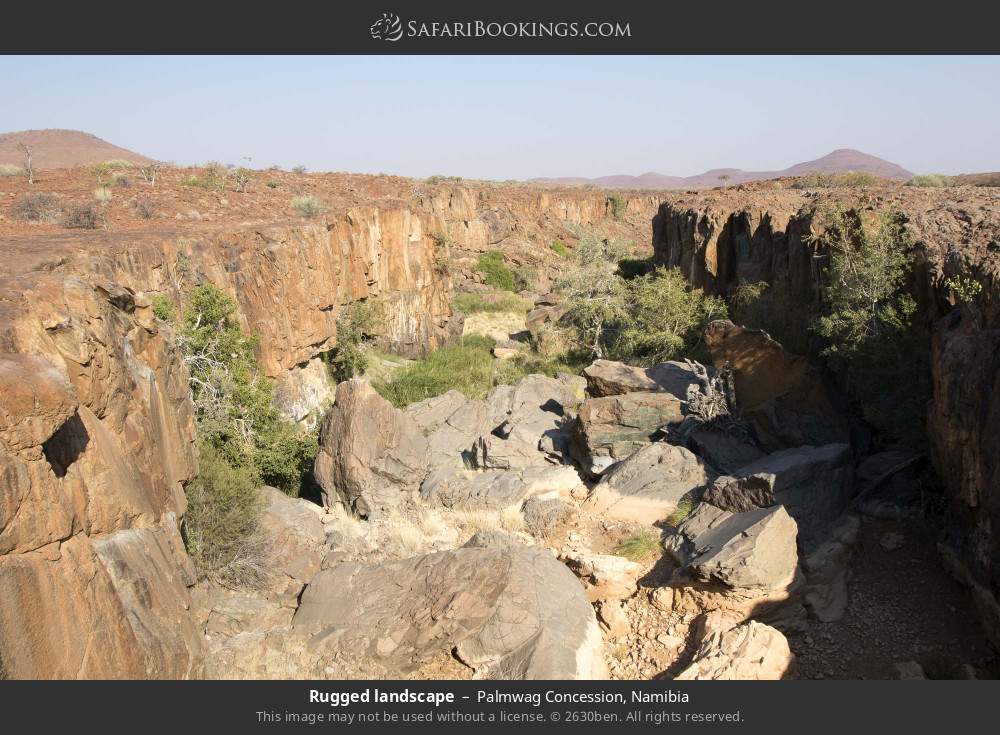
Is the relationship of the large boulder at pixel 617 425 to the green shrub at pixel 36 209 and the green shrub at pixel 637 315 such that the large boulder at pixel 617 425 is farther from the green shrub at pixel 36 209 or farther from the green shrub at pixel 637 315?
the green shrub at pixel 36 209

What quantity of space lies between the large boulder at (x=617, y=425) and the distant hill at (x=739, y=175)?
7383cm

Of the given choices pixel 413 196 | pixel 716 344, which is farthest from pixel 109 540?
pixel 413 196

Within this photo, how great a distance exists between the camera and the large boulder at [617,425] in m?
12.3

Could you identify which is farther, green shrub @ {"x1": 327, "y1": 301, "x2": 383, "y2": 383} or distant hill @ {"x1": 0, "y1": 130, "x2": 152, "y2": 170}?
distant hill @ {"x1": 0, "y1": 130, "x2": 152, "y2": 170}

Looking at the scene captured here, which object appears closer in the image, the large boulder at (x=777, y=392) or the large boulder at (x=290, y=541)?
the large boulder at (x=290, y=541)

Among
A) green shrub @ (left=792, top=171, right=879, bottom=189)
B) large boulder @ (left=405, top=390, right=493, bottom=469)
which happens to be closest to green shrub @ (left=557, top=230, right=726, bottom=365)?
large boulder @ (left=405, top=390, right=493, bottom=469)

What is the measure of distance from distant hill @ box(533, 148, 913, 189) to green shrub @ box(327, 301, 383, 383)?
2726 inches

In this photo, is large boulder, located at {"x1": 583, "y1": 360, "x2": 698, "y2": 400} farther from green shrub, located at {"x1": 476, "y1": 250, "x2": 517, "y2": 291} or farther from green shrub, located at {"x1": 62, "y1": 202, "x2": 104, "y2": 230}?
green shrub, located at {"x1": 476, "y1": 250, "x2": 517, "y2": 291}

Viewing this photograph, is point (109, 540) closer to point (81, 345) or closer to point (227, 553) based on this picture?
point (81, 345)

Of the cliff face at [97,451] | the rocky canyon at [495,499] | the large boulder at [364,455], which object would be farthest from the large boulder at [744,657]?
the large boulder at [364,455]

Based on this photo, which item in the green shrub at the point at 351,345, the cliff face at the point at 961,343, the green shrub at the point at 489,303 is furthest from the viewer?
the green shrub at the point at 489,303

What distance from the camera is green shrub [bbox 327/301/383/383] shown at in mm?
17812

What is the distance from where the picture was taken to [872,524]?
8.76 metres

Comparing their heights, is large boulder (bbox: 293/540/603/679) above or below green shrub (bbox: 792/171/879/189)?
below
